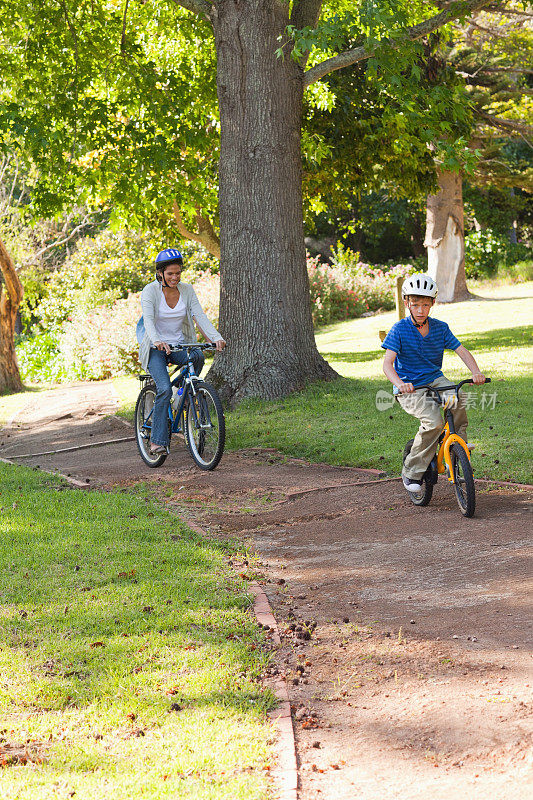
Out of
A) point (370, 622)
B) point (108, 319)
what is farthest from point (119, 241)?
point (370, 622)

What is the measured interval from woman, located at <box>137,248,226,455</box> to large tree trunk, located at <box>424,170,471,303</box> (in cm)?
1932

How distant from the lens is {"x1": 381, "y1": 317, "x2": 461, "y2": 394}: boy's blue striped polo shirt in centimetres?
642

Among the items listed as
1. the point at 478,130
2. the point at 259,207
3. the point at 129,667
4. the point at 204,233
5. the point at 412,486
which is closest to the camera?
the point at 129,667

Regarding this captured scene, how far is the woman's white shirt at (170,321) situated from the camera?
882 cm

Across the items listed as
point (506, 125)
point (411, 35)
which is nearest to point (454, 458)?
point (411, 35)

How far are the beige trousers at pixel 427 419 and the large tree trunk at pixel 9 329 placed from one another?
15793 mm

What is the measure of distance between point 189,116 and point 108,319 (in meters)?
8.39

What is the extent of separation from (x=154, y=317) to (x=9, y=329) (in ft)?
44.8

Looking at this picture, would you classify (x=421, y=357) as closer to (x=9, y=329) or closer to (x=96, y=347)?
(x=96, y=347)

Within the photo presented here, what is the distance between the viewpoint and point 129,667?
4102 mm

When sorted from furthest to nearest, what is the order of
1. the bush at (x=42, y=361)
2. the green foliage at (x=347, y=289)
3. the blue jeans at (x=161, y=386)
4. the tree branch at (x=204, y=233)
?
the green foliage at (x=347, y=289), the bush at (x=42, y=361), the tree branch at (x=204, y=233), the blue jeans at (x=161, y=386)

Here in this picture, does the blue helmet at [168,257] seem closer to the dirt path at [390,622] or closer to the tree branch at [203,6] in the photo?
the dirt path at [390,622]

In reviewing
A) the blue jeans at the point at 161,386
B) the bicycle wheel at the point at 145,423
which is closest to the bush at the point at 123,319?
the bicycle wheel at the point at 145,423

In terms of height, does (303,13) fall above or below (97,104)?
above
